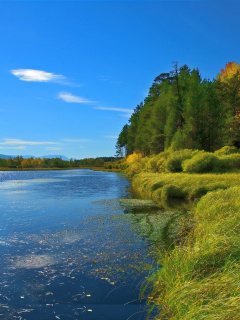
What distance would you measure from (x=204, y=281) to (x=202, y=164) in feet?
58.5

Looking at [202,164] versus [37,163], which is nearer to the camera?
[202,164]

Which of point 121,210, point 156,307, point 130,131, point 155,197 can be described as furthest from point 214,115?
point 130,131

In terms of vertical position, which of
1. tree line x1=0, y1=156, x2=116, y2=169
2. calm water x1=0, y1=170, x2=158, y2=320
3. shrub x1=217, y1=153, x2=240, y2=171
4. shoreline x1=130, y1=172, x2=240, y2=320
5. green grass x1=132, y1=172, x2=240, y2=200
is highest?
tree line x1=0, y1=156, x2=116, y2=169

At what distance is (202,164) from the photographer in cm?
2162

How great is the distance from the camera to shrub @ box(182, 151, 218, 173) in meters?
21.7

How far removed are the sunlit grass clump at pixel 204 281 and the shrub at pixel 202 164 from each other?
14.8 meters

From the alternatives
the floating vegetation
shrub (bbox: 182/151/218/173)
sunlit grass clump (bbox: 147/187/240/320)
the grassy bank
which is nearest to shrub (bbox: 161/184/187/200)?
shrub (bbox: 182/151/218/173)

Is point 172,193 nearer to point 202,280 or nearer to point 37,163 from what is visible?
point 202,280

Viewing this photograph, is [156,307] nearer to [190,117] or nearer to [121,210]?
[121,210]

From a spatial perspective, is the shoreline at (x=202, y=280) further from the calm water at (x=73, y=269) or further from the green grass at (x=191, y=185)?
the green grass at (x=191, y=185)

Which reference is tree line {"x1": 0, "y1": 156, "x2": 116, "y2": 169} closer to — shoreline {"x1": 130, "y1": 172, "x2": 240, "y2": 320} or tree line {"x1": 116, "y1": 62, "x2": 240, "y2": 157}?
tree line {"x1": 116, "y1": 62, "x2": 240, "y2": 157}

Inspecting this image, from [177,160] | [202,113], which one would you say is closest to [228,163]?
[177,160]

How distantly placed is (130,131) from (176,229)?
5809 centimetres

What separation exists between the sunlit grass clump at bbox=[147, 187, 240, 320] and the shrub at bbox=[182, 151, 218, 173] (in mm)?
14809
